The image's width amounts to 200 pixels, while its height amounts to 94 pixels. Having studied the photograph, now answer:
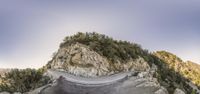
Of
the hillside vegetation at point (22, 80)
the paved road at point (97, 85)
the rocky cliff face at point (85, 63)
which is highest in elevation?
the rocky cliff face at point (85, 63)

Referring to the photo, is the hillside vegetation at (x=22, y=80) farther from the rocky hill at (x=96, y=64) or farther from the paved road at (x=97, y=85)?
the paved road at (x=97, y=85)

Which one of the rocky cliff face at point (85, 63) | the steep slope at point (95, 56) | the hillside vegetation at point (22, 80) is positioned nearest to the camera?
the hillside vegetation at point (22, 80)

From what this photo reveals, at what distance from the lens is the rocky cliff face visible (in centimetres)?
3281

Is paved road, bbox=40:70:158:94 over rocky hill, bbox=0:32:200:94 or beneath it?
beneath

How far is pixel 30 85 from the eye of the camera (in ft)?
86.1

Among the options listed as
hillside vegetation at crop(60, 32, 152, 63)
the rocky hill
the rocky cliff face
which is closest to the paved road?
the rocky hill

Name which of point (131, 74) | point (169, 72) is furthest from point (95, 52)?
point (131, 74)

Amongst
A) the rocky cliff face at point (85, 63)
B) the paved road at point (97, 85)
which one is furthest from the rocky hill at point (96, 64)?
the paved road at point (97, 85)

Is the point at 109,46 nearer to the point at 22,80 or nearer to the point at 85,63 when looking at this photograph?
the point at 85,63

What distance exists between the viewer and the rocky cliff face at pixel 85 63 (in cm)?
3281

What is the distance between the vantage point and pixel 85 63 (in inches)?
1315

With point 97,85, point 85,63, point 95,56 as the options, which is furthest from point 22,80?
point 97,85

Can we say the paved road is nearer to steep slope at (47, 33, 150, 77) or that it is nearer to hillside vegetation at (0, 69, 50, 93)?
hillside vegetation at (0, 69, 50, 93)

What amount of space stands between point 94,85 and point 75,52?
19825mm
